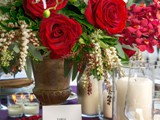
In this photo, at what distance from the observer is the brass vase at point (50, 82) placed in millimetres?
942

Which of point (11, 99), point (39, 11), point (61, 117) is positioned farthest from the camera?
point (11, 99)

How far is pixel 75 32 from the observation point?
79 centimetres

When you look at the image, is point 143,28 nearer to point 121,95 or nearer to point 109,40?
point 109,40

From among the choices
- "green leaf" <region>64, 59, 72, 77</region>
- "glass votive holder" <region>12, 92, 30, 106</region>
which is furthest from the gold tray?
"green leaf" <region>64, 59, 72, 77</region>

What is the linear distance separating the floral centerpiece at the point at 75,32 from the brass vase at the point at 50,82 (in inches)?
1.9

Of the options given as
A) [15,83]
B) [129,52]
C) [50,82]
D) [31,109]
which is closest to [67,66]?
[50,82]

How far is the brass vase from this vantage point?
94cm

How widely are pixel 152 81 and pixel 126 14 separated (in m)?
0.19

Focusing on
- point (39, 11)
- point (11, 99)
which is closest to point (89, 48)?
point (39, 11)

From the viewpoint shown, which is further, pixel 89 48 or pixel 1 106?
pixel 1 106

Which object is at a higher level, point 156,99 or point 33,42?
point 33,42

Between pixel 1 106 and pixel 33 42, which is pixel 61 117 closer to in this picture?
pixel 33 42

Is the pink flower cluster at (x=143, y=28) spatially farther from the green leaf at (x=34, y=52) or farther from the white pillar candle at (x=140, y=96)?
the green leaf at (x=34, y=52)

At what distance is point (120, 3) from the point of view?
845 mm
